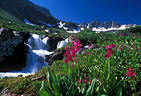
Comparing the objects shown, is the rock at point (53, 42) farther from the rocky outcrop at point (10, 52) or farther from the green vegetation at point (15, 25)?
the green vegetation at point (15, 25)

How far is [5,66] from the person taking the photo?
13859 mm

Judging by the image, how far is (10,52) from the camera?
14133mm

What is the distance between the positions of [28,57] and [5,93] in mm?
12395

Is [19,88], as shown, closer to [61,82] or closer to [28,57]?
[61,82]

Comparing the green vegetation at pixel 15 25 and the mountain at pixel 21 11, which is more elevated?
the mountain at pixel 21 11

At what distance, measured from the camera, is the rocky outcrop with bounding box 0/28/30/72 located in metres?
13.5

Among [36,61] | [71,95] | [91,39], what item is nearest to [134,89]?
[71,95]

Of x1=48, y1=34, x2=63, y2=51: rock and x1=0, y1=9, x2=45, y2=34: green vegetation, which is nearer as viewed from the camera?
x1=48, y1=34, x2=63, y2=51: rock

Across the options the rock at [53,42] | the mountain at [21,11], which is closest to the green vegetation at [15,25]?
the rock at [53,42]

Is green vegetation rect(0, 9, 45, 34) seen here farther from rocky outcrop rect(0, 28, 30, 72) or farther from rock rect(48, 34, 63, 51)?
rocky outcrop rect(0, 28, 30, 72)

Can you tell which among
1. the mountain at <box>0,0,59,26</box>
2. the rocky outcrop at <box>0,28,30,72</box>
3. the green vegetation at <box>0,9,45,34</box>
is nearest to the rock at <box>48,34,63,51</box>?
the rocky outcrop at <box>0,28,30,72</box>

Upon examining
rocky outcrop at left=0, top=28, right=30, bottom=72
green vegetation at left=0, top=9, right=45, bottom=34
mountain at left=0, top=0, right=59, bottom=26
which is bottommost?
rocky outcrop at left=0, top=28, right=30, bottom=72

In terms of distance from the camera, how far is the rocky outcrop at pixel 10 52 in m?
13.5

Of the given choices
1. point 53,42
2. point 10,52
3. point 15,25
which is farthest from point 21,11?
point 10,52
